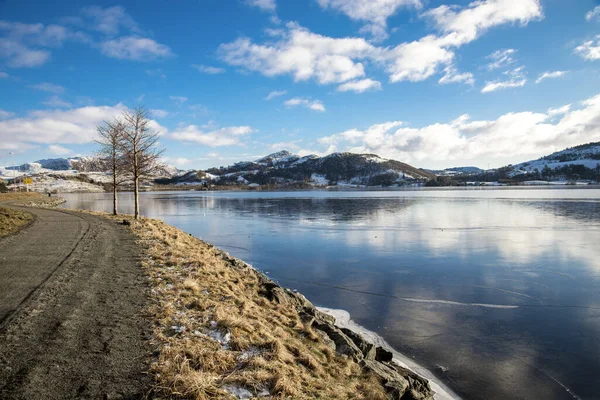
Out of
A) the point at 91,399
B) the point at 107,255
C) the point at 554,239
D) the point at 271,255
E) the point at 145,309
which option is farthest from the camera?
the point at 554,239

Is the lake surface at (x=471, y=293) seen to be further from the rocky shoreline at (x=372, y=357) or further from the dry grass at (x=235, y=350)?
the dry grass at (x=235, y=350)

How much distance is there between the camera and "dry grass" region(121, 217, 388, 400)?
18.5 feet

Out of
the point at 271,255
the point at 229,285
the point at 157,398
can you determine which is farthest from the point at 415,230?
the point at 157,398

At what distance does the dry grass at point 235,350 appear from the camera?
223 inches

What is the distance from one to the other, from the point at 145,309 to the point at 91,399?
3.42m

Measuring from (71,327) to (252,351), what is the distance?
3745mm

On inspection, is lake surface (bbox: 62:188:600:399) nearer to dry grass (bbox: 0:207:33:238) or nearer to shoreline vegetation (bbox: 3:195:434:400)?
shoreline vegetation (bbox: 3:195:434:400)

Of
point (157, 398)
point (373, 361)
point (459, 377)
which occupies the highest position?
point (157, 398)

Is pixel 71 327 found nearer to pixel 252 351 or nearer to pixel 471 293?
pixel 252 351

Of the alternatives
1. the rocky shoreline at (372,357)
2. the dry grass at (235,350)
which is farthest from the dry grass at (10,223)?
the rocky shoreline at (372,357)

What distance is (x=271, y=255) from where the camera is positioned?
22.9m

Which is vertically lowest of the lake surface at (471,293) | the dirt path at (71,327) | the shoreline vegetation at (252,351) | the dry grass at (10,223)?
the lake surface at (471,293)

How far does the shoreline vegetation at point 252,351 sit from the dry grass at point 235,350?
0.02m

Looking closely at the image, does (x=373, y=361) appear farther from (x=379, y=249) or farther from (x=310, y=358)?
(x=379, y=249)
